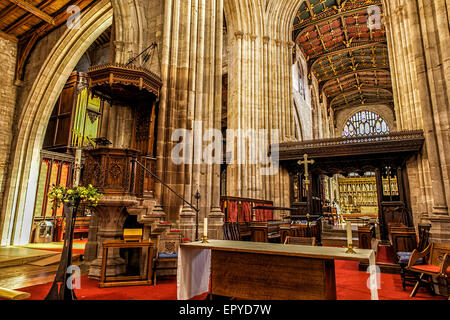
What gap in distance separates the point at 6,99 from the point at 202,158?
968 cm

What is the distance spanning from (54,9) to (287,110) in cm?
1082

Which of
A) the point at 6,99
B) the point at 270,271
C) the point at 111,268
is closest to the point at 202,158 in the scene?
the point at 111,268

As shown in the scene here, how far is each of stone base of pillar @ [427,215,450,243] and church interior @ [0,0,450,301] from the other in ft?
0.10

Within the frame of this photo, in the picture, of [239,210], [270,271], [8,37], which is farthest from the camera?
[8,37]

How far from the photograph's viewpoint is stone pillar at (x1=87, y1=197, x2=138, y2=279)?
4520mm

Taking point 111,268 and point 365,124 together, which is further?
point 365,124

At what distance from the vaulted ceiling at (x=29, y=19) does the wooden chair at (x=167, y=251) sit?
10193 mm

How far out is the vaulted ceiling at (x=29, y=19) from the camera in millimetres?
10000

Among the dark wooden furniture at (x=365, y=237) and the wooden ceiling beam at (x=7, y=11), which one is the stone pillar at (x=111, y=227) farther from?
the wooden ceiling beam at (x=7, y=11)

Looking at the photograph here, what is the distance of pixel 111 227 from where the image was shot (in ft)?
15.8

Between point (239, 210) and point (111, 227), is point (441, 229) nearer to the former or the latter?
point (239, 210)

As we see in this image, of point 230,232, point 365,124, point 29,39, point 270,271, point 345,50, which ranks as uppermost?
point 345,50
